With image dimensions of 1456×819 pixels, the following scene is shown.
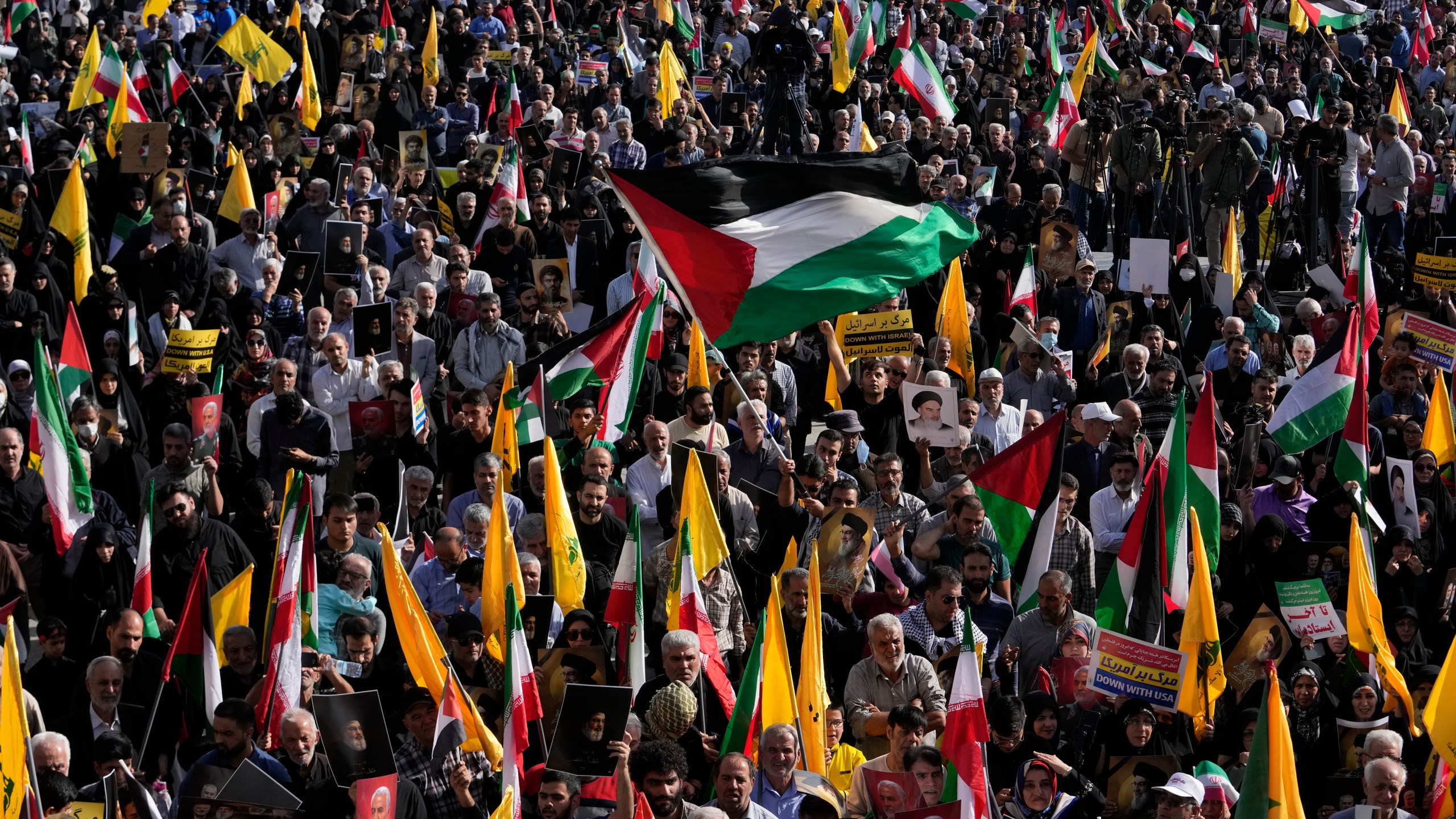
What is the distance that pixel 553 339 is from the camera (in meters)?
13.7

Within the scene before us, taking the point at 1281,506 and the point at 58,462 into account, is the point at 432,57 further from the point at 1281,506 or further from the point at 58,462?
the point at 1281,506

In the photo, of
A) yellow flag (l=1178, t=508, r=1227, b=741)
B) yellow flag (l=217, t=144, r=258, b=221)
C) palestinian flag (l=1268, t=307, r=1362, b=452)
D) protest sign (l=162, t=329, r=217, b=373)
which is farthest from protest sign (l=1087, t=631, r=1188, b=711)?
yellow flag (l=217, t=144, r=258, b=221)

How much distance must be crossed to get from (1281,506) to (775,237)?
3.61 m

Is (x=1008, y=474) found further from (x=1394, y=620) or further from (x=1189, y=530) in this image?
(x=1394, y=620)

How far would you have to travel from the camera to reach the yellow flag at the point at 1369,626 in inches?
392

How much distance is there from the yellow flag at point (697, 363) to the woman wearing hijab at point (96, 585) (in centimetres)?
359

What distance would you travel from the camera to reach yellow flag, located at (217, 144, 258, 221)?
53.0ft

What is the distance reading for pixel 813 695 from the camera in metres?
8.92

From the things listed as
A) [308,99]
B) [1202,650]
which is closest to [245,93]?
[308,99]

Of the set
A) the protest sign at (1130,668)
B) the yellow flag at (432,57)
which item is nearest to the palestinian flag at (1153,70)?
the yellow flag at (432,57)

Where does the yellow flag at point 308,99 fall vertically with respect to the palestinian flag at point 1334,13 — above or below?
above

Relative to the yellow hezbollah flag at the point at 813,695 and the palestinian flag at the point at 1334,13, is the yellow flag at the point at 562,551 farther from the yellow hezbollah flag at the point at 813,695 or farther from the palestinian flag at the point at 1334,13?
the palestinian flag at the point at 1334,13

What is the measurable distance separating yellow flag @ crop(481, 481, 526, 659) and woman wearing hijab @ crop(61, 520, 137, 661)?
185 cm

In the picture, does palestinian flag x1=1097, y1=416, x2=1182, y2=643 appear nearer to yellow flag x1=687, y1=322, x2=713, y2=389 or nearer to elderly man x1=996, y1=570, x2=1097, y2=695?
elderly man x1=996, y1=570, x2=1097, y2=695
